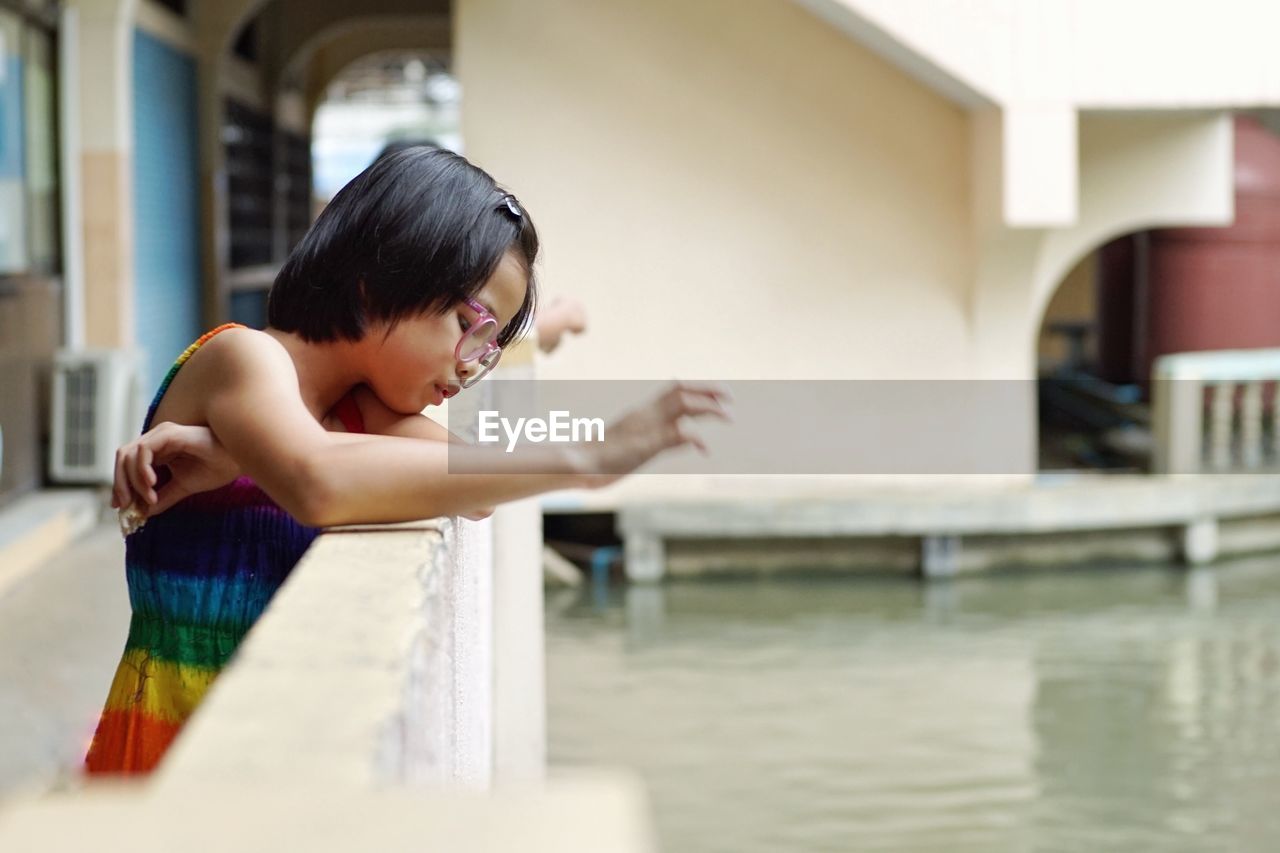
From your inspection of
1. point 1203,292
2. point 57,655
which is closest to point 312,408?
point 57,655

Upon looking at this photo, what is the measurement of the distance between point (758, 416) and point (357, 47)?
8.83m

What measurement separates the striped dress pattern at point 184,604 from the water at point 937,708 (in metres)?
3.74

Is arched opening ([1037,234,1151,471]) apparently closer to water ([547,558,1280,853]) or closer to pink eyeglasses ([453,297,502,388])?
water ([547,558,1280,853])

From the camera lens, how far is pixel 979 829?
554 centimetres

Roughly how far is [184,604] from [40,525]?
630cm

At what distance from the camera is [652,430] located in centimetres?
169

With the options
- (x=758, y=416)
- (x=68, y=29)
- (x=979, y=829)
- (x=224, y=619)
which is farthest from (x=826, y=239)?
(x=224, y=619)

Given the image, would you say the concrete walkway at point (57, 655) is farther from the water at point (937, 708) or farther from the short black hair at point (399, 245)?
the short black hair at point (399, 245)

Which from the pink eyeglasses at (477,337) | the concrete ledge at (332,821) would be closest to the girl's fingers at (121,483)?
the pink eyeglasses at (477,337)

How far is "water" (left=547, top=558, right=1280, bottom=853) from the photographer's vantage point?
567 cm

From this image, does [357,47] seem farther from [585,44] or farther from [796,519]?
[796,519]

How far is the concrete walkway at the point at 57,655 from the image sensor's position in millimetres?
4918

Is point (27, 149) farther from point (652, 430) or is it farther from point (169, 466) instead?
point (652, 430)

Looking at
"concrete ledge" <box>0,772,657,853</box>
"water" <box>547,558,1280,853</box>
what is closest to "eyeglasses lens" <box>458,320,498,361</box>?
"concrete ledge" <box>0,772,657,853</box>
